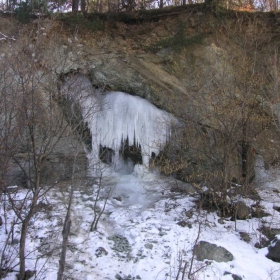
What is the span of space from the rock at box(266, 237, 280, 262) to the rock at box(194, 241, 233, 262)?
2.34ft

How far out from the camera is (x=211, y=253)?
5871 millimetres

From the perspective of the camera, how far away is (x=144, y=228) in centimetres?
677

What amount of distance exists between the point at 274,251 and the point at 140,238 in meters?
2.44

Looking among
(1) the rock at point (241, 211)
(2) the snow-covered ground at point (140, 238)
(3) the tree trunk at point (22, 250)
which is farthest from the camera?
(1) the rock at point (241, 211)

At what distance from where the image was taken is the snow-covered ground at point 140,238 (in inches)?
212

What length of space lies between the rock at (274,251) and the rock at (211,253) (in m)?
0.71

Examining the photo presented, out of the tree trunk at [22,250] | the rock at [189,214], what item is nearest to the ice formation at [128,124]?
the rock at [189,214]

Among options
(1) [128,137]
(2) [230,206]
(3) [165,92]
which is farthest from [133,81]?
(2) [230,206]

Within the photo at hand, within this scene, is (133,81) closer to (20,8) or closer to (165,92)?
(165,92)

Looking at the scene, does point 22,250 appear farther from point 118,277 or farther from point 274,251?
point 274,251

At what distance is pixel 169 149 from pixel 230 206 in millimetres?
2059

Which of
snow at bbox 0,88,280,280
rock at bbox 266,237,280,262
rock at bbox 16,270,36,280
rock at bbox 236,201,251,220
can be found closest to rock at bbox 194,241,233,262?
snow at bbox 0,88,280,280

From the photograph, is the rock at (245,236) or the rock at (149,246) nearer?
the rock at (149,246)

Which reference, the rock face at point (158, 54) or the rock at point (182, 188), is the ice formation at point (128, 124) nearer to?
the rock face at point (158, 54)
